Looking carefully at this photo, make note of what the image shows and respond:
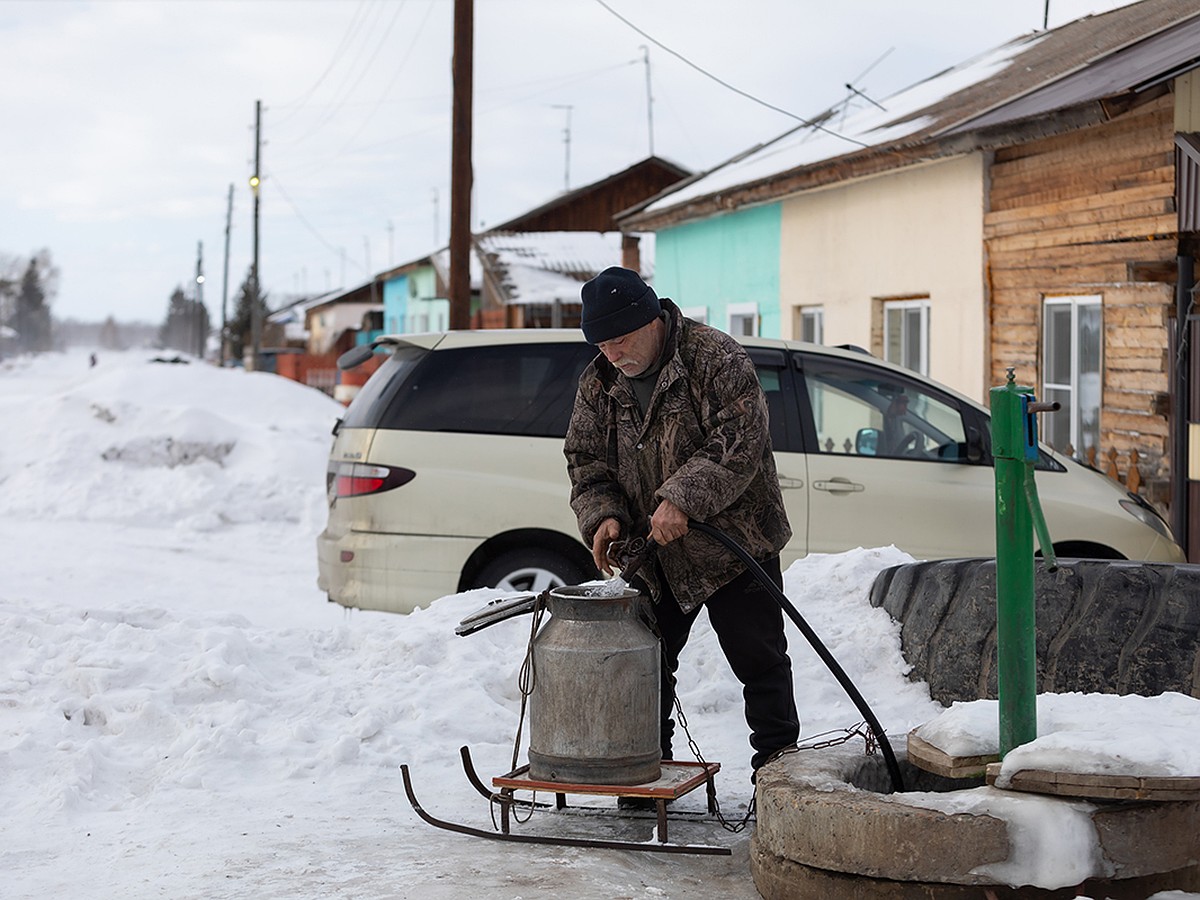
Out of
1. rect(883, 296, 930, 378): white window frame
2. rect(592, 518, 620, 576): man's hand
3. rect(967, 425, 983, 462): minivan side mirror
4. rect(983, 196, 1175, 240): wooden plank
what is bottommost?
rect(592, 518, 620, 576): man's hand

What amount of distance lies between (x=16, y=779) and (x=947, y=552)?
4.82 metres

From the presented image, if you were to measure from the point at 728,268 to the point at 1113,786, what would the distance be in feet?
49.6

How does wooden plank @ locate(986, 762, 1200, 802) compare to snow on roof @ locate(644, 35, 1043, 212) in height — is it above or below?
below

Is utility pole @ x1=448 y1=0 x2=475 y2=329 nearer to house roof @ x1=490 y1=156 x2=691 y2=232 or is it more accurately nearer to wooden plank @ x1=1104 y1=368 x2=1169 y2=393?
wooden plank @ x1=1104 y1=368 x2=1169 y2=393

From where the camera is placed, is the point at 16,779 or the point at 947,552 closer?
the point at 16,779

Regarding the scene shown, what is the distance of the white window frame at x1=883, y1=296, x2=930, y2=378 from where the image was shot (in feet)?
45.0

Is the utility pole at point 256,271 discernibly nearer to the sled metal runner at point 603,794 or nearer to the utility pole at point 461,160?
the utility pole at point 461,160

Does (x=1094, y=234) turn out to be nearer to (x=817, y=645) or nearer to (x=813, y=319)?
(x=813, y=319)

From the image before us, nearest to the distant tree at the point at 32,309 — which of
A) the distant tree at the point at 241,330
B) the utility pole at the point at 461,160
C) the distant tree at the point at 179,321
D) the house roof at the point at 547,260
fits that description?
the distant tree at the point at 179,321

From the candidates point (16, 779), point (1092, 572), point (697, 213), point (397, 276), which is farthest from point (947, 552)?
point (397, 276)

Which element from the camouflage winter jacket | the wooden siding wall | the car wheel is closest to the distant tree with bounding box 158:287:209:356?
the wooden siding wall

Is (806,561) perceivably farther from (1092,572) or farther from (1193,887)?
(1193,887)

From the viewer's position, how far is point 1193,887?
403 cm

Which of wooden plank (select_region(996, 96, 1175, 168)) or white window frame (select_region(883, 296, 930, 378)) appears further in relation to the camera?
white window frame (select_region(883, 296, 930, 378))
